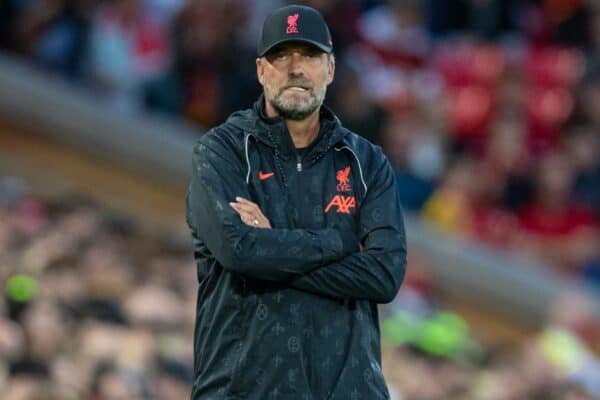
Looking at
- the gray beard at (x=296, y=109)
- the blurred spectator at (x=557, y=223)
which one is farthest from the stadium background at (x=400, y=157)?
the gray beard at (x=296, y=109)

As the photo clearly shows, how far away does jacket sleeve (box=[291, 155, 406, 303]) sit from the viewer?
5629 mm

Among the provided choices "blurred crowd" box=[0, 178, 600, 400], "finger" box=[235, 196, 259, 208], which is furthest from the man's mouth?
"blurred crowd" box=[0, 178, 600, 400]

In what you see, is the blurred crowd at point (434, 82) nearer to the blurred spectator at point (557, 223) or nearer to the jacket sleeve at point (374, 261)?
the blurred spectator at point (557, 223)

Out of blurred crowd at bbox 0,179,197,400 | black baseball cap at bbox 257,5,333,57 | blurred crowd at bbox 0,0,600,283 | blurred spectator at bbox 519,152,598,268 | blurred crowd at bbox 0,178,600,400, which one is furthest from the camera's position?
blurred spectator at bbox 519,152,598,268

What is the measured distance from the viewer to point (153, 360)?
33.1 feet

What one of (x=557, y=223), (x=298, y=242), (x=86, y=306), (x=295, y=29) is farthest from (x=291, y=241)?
(x=557, y=223)

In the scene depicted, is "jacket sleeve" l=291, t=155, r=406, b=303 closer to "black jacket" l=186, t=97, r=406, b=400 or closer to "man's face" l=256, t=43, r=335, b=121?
"black jacket" l=186, t=97, r=406, b=400

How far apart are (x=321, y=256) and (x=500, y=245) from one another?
8.11 m

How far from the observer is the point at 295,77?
5703mm

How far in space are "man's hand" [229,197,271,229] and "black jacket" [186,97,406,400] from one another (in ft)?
0.09

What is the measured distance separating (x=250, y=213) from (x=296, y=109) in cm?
35

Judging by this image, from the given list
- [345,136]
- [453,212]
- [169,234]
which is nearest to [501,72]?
[453,212]

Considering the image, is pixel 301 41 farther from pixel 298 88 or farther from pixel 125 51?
pixel 125 51

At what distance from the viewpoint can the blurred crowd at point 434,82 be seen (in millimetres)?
13102
